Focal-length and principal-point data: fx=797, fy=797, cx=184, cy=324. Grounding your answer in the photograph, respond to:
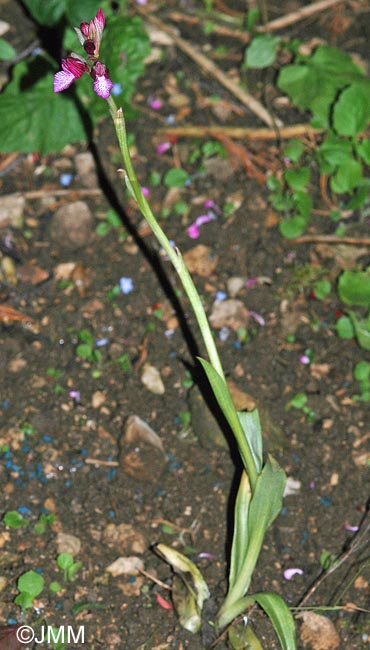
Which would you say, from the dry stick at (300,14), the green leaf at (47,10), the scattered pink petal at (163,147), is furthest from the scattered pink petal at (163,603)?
the dry stick at (300,14)

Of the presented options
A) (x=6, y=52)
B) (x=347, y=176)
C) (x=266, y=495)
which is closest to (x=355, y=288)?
(x=347, y=176)

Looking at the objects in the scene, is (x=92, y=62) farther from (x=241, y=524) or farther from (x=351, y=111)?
(x=351, y=111)

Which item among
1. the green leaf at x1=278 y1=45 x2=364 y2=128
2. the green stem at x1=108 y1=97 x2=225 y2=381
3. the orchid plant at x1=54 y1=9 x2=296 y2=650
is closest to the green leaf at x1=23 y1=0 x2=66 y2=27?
the green leaf at x1=278 y1=45 x2=364 y2=128

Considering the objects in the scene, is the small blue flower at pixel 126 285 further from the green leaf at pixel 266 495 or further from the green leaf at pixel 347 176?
the green leaf at pixel 266 495

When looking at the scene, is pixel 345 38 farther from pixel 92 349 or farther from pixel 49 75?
pixel 92 349

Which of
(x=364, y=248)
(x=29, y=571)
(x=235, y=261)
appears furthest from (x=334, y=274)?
(x=29, y=571)

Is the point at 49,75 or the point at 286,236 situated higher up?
the point at 49,75
